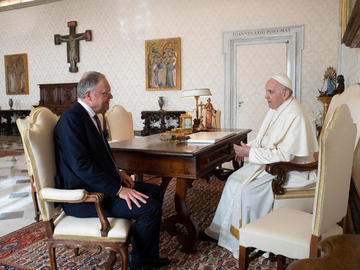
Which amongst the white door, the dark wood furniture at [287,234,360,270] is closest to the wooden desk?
the dark wood furniture at [287,234,360,270]

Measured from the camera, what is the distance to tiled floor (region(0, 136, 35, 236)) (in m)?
3.74

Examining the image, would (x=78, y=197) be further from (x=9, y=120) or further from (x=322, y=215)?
(x=9, y=120)

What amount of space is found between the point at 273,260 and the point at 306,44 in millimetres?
6214

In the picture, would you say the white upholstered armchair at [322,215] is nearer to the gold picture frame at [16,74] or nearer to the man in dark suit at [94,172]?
the man in dark suit at [94,172]

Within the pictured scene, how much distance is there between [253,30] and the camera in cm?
793

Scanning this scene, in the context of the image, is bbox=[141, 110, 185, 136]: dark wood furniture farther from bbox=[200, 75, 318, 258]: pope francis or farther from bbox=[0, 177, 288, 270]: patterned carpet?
bbox=[200, 75, 318, 258]: pope francis

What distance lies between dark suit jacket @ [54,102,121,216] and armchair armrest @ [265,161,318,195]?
1258mm

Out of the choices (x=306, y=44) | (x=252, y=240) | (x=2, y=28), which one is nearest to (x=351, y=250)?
(x=252, y=240)

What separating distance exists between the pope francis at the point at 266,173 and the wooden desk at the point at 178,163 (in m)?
0.29

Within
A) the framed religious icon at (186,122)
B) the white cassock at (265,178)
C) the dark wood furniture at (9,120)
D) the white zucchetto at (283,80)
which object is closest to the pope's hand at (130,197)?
the white cassock at (265,178)

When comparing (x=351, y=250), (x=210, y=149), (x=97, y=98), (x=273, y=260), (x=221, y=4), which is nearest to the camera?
(x=351, y=250)

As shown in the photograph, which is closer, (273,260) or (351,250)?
(351,250)

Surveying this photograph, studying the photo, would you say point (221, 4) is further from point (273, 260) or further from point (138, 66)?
point (273, 260)

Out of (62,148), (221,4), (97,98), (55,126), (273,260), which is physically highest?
(221,4)
